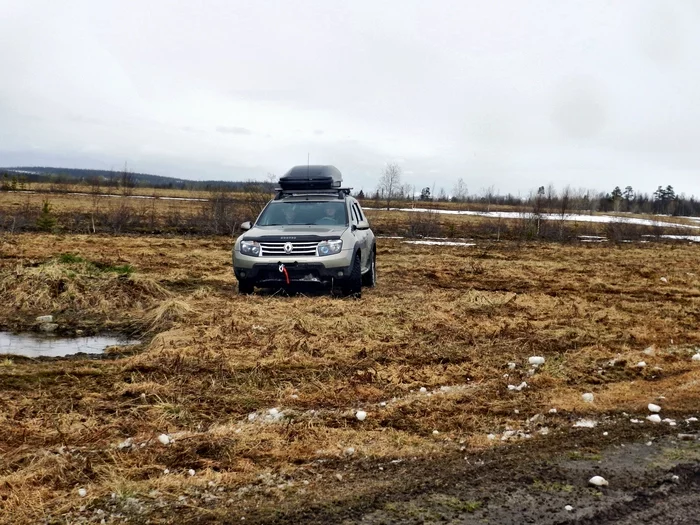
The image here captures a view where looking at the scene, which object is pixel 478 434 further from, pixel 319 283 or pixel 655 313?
pixel 655 313

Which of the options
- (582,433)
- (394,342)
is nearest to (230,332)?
(394,342)

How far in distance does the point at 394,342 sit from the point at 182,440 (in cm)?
361

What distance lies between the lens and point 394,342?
7.33 m

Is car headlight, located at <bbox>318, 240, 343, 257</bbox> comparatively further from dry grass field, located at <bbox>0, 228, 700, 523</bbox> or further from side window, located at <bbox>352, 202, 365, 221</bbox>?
side window, located at <bbox>352, 202, 365, 221</bbox>

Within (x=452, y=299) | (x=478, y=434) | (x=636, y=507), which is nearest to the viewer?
(x=636, y=507)

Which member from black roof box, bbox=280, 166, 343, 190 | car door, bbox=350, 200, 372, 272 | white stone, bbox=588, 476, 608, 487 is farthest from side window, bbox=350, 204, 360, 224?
white stone, bbox=588, 476, 608, 487

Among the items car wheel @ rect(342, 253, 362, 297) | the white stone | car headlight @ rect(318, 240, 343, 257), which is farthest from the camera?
car wheel @ rect(342, 253, 362, 297)

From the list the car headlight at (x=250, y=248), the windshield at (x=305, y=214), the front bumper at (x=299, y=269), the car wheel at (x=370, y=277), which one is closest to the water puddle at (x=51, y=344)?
the front bumper at (x=299, y=269)

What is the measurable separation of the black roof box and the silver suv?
117cm

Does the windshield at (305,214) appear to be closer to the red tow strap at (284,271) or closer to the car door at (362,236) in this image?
the car door at (362,236)

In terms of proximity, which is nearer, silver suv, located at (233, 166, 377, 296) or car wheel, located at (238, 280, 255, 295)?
silver suv, located at (233, 166, 377, 296)

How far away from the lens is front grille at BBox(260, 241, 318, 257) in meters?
9.98

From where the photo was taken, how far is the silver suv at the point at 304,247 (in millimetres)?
9930

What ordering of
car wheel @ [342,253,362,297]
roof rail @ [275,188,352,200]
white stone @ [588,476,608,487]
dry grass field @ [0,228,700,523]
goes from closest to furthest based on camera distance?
dry grass field @ [0,228,700,523] → white stone @ [588,476,608,487] → car wheel @ [342,253,362,297] → roof rail @ [275,188,352,200]
